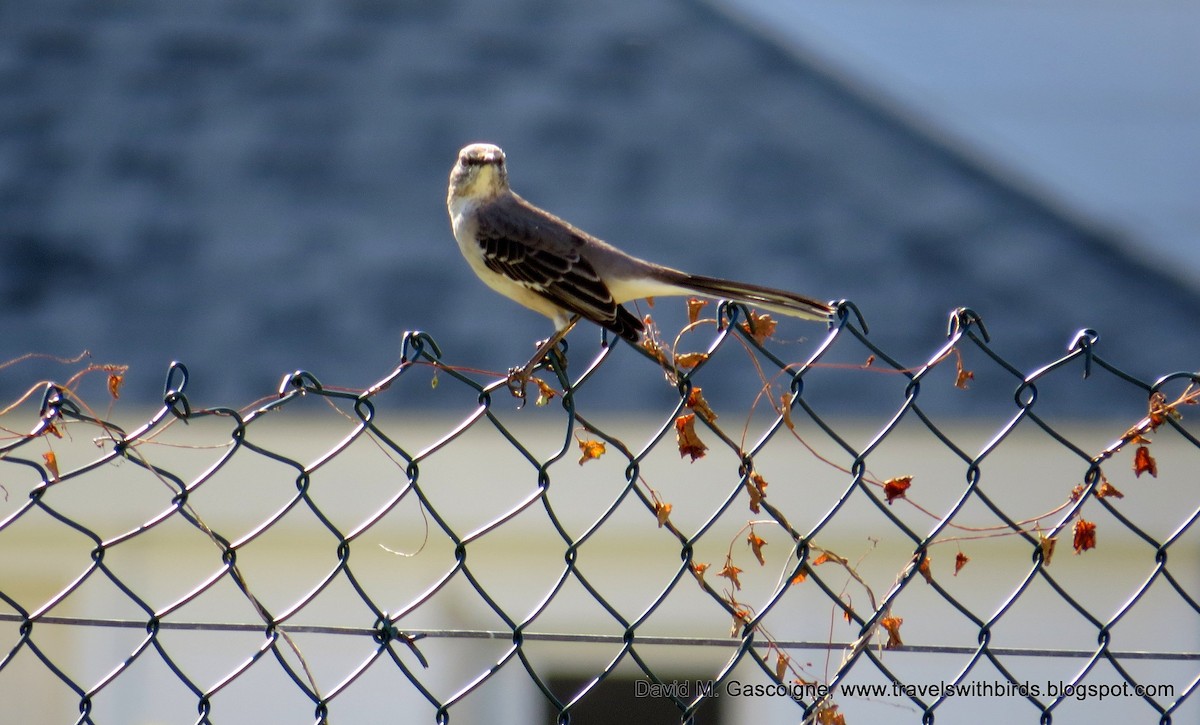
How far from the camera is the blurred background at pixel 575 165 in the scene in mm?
6328

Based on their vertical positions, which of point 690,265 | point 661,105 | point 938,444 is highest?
point 661,105

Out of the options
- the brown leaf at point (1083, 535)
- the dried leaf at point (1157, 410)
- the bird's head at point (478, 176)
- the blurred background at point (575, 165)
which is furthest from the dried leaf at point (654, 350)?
the blurred background at point (575, 165)

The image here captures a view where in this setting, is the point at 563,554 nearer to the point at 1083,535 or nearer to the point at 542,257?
the point at 542,257

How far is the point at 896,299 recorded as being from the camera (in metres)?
6.54

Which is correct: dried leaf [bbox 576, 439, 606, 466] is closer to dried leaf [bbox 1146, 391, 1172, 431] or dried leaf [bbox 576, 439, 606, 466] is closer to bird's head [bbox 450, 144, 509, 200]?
dried leaf [bbox 1146, 391, 1172, 431]

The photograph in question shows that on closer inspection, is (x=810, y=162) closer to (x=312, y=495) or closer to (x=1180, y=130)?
(x=1180, y=130)

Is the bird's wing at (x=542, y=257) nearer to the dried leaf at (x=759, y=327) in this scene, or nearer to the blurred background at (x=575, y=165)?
the dried leaf at (x=759, y=327)

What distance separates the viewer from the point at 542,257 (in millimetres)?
4086

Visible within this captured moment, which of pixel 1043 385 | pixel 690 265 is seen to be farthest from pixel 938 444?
pixel 690 265

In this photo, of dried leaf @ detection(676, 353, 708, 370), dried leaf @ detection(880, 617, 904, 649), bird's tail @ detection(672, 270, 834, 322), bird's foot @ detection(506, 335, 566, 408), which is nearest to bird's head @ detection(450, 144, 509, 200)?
bird's tail @ detection(672, 270, 834, 322)

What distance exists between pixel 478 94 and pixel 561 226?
11.2 ft

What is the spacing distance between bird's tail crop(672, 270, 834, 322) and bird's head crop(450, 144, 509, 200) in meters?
1.02

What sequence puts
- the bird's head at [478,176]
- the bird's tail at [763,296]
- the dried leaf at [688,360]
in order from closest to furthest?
the dried leaf at [688,360]
the bird's tail at [763,296]
the bird's head at [478,176]

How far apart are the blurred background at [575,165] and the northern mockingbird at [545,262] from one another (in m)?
1.61
